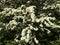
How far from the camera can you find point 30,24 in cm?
402

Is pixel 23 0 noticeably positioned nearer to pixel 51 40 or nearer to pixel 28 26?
pixel 28 26

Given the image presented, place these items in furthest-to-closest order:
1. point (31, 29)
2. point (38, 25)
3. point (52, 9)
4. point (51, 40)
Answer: point (52, 9) → point (51, 40) → point (38, 25) → point (31, 29)

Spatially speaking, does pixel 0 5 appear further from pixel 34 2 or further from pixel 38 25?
pixel 38 25

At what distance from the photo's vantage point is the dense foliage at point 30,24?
3.84 metres

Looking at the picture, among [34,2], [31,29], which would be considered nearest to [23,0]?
[34,2]

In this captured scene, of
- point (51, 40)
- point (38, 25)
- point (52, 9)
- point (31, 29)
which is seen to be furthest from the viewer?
point (52, 9)

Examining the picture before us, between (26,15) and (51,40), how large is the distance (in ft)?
3.71

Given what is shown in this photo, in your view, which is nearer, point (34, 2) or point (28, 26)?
point (28, 26)

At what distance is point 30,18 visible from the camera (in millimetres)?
4008

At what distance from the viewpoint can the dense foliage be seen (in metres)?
3.84

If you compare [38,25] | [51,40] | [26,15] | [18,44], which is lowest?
[51,40]

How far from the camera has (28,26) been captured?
405 cm

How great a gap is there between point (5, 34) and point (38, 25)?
1133 millimetres

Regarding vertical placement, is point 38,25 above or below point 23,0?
below
